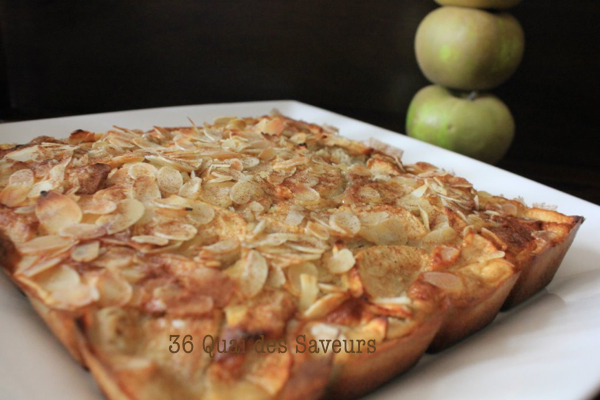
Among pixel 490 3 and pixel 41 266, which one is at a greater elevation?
pixel 490 3

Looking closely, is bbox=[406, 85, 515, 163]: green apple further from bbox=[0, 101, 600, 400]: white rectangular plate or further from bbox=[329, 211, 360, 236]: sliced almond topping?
bbox=[329, 211, 360, 236]: sliced almond topping

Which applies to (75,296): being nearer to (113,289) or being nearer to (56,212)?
(113,289)

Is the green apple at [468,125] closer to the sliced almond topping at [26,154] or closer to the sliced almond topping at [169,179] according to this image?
the sliced almond topping at [169,179]

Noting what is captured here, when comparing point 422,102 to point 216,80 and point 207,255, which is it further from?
point 207,255

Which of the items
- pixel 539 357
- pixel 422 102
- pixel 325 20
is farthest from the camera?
pixel 325 20

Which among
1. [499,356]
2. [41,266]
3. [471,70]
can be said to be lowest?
[499,356]

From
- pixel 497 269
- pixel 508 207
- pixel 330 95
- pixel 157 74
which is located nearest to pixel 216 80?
pixel 157 74

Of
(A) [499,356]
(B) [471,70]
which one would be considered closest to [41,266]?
(A) [499,356]

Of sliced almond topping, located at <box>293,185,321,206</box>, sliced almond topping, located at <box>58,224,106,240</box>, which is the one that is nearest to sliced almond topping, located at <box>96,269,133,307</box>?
sliced almond topping, located at <box>58,224,106,240</box>
